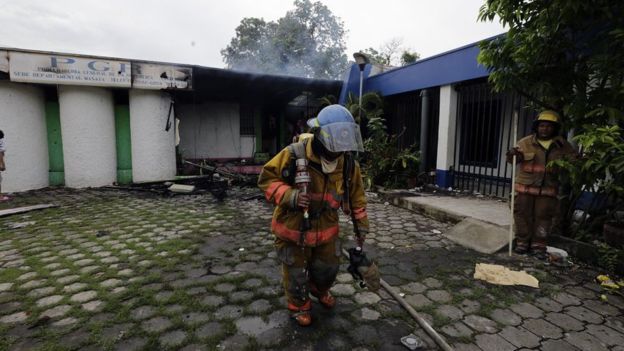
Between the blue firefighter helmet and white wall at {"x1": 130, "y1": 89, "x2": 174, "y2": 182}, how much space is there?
909 cm

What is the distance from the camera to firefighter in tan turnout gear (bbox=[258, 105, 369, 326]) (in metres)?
2.32

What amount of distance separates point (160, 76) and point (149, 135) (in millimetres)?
1861

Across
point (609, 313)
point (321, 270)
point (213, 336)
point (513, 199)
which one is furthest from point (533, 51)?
point (213, 336)

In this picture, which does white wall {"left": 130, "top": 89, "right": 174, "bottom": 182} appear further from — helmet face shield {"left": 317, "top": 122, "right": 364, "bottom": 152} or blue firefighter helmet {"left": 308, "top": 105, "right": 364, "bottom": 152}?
helmet face shield {"left": 317, "top": 122, "right": 364, "bottom": 152}

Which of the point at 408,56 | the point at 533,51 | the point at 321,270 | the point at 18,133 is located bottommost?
the point at 321,270

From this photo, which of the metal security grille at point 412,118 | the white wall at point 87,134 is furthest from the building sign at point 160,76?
the metal security grille at point 412,118

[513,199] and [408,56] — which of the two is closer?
[513,199]

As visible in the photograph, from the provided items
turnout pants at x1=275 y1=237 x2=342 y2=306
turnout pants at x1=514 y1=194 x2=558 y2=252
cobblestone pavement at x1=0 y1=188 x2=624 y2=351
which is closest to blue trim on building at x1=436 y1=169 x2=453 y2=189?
cobblestone pavement at x1=0 y1=188 x2=624 y2=351

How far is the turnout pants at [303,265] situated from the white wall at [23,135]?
10.2m

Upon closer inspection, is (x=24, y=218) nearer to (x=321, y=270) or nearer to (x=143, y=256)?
(x=143, y=256)

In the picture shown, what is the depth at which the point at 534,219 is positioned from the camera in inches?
169

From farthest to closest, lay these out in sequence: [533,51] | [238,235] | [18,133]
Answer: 1. [18,133]
2. [238,235]
3. [533,51]

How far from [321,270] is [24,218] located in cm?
670

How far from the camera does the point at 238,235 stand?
516cm
